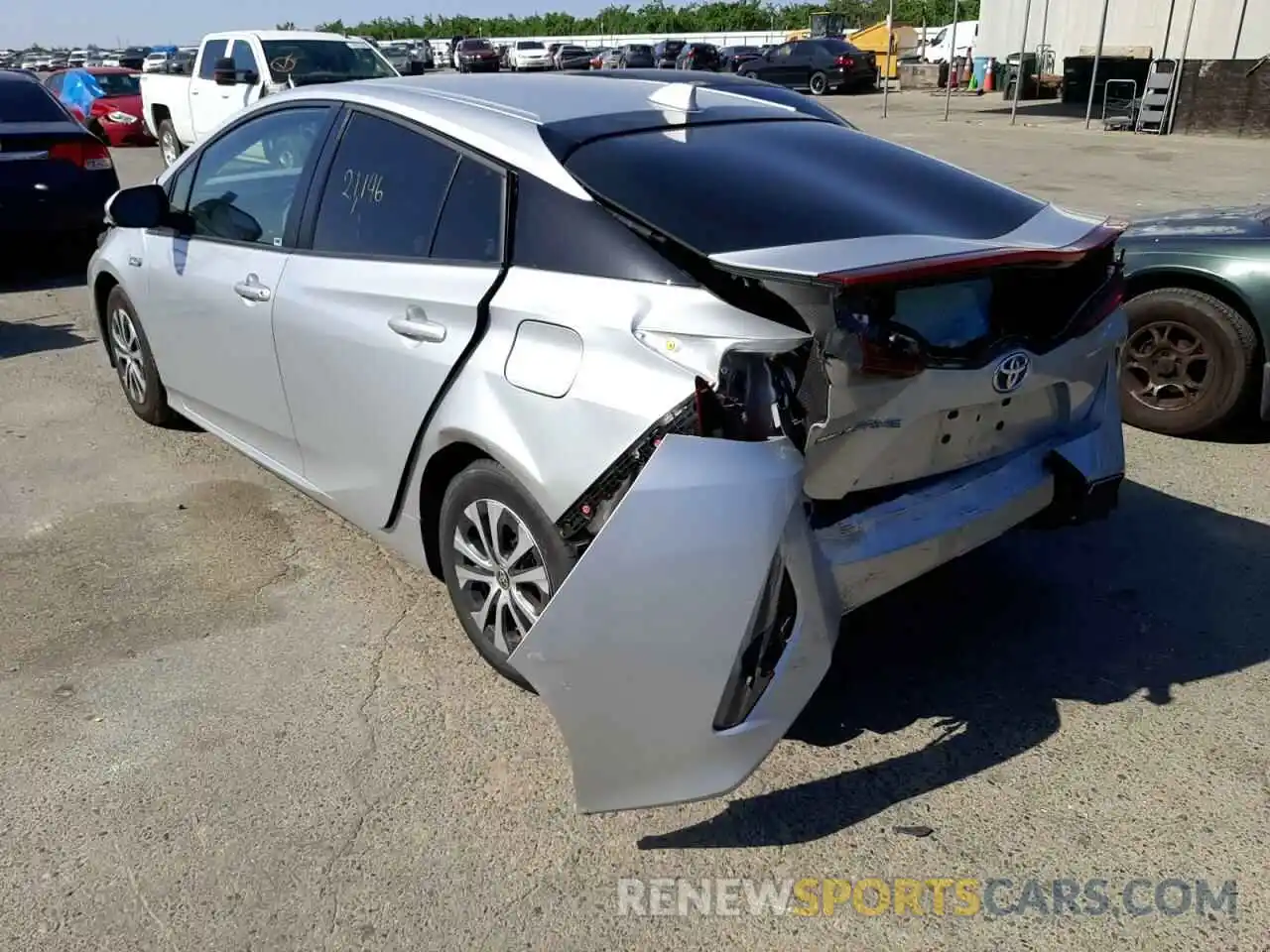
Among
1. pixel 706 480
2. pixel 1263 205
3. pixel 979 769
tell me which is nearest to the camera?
pixel 706 480

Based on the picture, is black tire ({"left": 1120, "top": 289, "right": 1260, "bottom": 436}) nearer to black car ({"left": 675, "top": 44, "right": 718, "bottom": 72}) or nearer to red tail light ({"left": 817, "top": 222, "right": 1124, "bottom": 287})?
red tail light ({"left": 817, "top": 222, "right": 1124, "bottom": 287})

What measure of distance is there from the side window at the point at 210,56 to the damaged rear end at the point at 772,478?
1338cm

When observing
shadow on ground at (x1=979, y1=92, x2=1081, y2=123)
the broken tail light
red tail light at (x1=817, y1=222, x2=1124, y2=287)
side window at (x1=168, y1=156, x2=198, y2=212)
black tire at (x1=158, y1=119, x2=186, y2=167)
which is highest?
red tail light at (x1=817, y1=222, x2=1124, y2=287)

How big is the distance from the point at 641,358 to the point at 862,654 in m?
1.39

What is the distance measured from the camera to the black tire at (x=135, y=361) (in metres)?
5.09

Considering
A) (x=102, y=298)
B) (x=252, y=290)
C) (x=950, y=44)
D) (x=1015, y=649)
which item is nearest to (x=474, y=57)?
(x=950, y=44)

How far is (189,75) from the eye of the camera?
15273mm

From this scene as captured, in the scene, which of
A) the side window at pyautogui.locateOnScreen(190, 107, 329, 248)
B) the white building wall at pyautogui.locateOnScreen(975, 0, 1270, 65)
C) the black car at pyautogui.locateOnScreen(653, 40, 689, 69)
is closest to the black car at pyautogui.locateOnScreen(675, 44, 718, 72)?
the black car at pyautogui.locateOnScreen(653, 40, 689, 69)

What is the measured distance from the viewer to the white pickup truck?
1350 cm

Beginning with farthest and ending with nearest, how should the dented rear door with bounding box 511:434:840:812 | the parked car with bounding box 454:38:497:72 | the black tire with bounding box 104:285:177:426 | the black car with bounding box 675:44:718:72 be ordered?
the parked car with bounding box 454:38:497:72 < the black car with bounding box 675:44:718:72 < the black tire with bounding box 104:285:177:426 < the dented rear door with bounding box 511:434:840:812

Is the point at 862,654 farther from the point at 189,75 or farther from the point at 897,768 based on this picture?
the point at 189,75

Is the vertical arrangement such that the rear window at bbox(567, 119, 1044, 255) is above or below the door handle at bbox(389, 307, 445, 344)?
above

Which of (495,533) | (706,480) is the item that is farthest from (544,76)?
(706,480)

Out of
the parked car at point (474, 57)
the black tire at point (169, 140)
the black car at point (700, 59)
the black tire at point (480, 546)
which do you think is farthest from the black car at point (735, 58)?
the black tire at point (480, 546)
